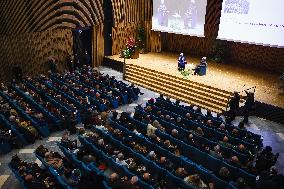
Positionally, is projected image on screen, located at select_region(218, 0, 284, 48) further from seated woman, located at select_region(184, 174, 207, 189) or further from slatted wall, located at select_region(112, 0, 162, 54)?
seated woman, located at select_region(184, 174, 207, 189)

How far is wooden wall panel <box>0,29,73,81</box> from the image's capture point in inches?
635

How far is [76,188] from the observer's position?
776cm

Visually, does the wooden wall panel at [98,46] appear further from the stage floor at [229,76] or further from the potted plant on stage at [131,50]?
the potted plant on stage at [131,50]

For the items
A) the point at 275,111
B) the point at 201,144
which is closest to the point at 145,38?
the point at 275,111

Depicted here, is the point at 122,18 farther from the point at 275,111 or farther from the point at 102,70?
the point at 275,111

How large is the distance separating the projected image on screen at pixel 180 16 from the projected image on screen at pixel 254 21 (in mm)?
1690

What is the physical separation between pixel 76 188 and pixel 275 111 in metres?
9.03

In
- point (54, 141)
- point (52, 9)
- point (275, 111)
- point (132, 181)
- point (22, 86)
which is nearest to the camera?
point (132, 181)

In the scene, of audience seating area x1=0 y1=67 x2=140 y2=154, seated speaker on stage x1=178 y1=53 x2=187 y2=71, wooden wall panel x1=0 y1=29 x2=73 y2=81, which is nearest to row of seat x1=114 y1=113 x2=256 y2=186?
audience seating area x1=0 y1=67 x2=140 y2=154

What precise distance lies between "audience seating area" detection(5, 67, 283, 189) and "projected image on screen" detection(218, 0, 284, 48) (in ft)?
21.1

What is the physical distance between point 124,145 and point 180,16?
1199cm

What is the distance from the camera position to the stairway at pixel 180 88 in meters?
14.3

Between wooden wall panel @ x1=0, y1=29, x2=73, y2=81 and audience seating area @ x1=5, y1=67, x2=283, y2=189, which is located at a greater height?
wooden wall panel @ x1=0, y1=29, x2=73, y2=81

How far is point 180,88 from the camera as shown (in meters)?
15.7
